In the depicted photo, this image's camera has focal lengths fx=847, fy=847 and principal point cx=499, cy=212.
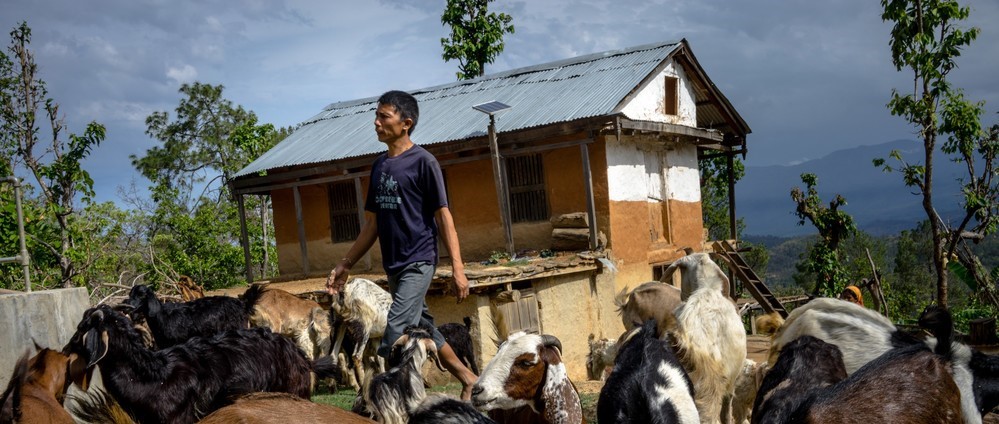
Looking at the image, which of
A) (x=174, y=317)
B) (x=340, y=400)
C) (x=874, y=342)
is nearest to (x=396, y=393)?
(x=874, y=342)

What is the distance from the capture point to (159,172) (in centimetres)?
3731

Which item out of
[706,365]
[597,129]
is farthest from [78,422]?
[597,129]

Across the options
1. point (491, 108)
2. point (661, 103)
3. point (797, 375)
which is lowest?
point (797, 375)

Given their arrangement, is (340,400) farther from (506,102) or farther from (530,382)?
(506,102)

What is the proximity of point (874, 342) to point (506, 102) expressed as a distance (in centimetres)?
1384

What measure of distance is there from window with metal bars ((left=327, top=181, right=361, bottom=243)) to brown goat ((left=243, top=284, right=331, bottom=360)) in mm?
7613

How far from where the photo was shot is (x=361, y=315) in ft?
37.4

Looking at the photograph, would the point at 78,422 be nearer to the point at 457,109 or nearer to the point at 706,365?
the point at 706,365

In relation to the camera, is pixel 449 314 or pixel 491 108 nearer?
pixel 449 314

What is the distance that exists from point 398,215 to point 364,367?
20.5ft

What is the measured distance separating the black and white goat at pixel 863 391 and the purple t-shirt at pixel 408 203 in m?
2.41

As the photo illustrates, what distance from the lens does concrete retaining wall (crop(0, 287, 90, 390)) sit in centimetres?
674

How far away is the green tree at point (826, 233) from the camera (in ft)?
83.0

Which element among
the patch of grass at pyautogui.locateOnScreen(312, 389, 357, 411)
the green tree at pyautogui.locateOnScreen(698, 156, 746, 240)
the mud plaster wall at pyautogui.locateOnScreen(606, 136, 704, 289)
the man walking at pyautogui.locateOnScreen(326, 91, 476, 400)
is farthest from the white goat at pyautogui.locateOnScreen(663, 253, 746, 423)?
the green tree at pyautogui.locateOnScreen(698, 156, 746, 240)
